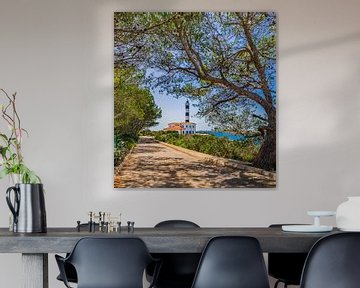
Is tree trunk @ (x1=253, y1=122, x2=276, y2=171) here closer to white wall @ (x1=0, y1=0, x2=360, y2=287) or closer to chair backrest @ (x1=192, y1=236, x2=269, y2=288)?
white wall @ (x1=0, y1=0, x2=360, y2=287)

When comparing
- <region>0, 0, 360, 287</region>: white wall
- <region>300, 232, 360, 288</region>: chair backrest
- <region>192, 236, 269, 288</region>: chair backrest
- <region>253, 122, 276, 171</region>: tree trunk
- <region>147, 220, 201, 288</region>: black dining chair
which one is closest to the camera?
<region>300, 232, 360, 288</region>: chair backrest

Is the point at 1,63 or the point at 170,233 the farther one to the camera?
the point at 1,63

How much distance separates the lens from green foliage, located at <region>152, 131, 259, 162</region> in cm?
576

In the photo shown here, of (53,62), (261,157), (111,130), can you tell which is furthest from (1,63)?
(261,157)

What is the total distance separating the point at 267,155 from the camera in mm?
5781

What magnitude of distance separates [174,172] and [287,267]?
1.46m

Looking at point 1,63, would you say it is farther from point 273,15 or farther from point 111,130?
point 273,15

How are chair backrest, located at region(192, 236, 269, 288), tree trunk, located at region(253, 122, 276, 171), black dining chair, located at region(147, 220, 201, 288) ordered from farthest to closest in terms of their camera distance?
1. tree trunk, located at region(253, 122, 276, 171)
2. black dining chair, located at region(147, 220, 201, 288)
3. chair backrest, located at region(192, 236, 269, 288)

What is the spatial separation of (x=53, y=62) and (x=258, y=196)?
1.98m

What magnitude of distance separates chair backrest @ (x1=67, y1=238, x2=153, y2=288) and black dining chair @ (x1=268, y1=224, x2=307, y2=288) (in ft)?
4.58

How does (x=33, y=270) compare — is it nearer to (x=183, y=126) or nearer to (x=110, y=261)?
(x=110, y=261)

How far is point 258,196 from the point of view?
5754mm

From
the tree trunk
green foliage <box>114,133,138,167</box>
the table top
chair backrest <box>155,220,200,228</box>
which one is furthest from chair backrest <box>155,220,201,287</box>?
the tree trunk

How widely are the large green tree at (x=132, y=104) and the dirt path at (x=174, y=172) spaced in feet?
0.45
